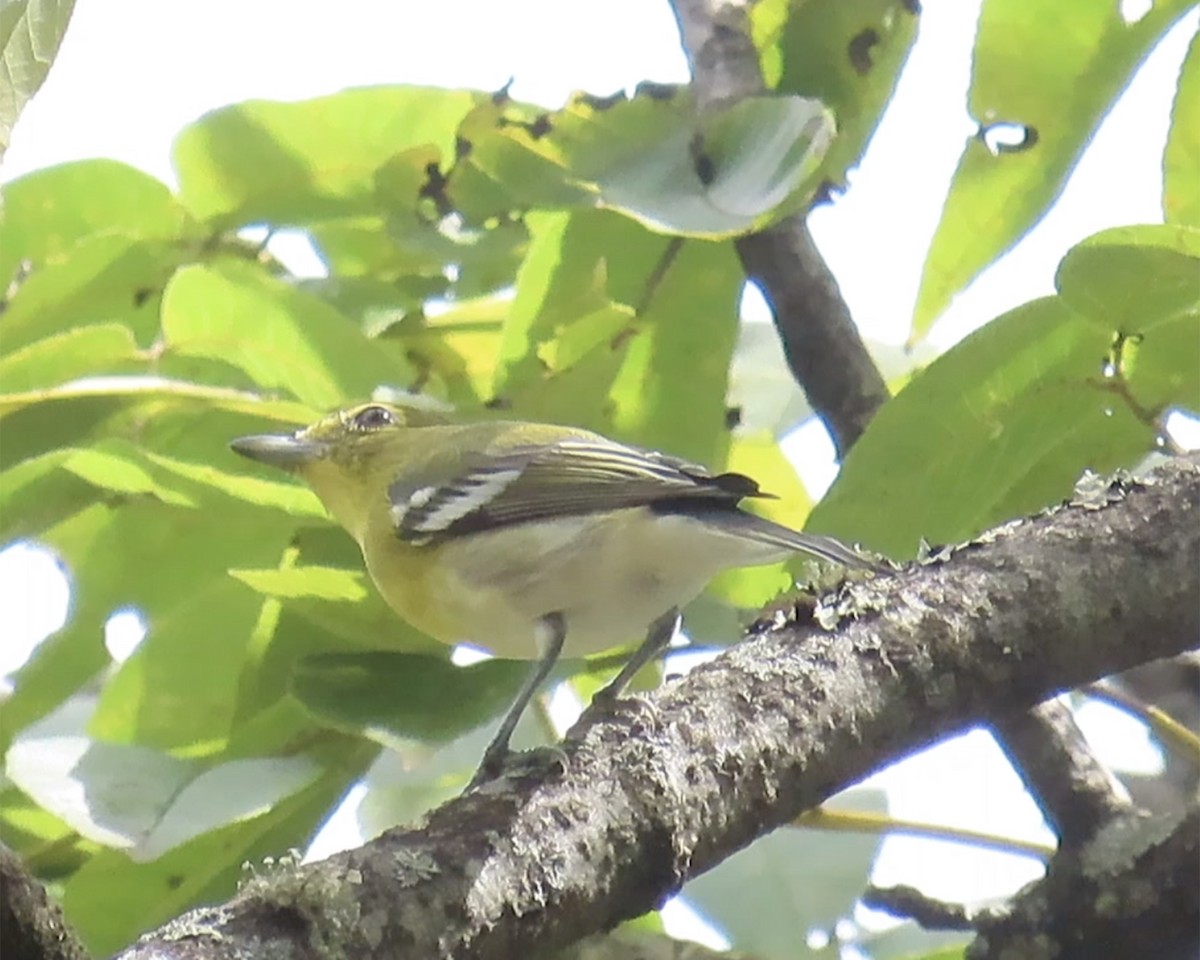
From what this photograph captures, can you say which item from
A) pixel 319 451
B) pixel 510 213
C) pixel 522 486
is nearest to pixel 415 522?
pixel 522 486

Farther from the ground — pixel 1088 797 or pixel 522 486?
pixel 522 486

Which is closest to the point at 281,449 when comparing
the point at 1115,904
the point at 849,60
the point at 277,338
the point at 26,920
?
the point at 277,338

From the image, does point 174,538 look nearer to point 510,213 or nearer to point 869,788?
point 510,213

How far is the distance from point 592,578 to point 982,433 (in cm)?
43

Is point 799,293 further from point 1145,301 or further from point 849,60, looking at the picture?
point 1145,301

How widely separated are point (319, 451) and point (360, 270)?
0.94ft

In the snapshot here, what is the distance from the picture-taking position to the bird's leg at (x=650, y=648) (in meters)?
1.31

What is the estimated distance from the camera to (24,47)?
2.05ft

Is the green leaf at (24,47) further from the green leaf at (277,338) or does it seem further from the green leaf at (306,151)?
the green leaf at (306,151)

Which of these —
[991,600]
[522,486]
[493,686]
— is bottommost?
[991,600]

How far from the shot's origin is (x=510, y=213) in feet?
4.78

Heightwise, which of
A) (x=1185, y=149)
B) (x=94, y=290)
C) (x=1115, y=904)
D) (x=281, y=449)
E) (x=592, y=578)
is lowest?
(x=1115, y=904)

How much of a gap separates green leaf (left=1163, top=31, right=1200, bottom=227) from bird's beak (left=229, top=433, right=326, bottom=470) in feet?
2.77

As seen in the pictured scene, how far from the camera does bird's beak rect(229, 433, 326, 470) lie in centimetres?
136
